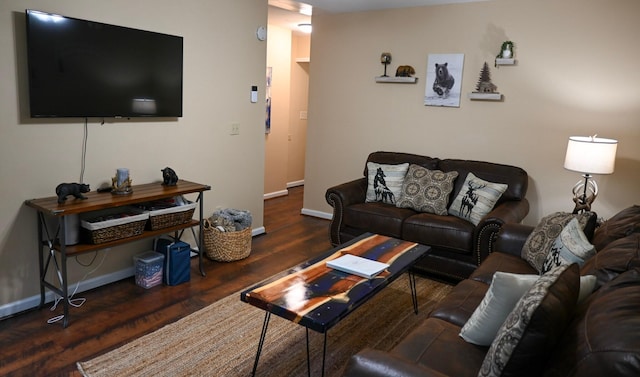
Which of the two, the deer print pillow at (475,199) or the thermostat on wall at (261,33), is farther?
the thermostat on wall at (261,33)

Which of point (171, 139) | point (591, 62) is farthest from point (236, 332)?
point (591, 62)

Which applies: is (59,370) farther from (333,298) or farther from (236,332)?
(333,298)

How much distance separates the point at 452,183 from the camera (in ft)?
13.2

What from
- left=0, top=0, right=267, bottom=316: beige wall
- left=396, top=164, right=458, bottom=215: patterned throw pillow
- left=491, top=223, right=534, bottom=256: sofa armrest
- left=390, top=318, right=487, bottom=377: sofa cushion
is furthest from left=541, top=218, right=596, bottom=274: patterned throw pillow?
left=0, top=0, right=267, bottom=316: beige wall

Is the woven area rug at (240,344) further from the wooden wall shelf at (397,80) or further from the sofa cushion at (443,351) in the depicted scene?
the wooden wall shelf at (397,80)

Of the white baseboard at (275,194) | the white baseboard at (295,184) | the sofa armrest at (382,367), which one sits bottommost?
the white baseboard at (275,194)

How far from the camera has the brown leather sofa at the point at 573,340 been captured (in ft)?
3.73

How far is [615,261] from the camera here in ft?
5.93

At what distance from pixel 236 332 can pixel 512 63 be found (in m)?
3.36

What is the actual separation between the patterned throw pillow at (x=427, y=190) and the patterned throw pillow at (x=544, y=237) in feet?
3.71

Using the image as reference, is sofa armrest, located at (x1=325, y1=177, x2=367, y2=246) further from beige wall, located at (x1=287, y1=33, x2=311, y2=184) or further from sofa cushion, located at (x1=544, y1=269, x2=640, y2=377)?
beige wall, located at (x1=287, y1=33, x2=311, y2=184)

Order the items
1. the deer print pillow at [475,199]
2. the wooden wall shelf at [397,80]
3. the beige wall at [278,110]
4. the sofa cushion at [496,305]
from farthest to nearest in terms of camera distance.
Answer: the beige wall at [278,110] < the wooden wall shelf at [397,80] < the deer print pillow at [475,199] < the sofa cushion at [496,305]

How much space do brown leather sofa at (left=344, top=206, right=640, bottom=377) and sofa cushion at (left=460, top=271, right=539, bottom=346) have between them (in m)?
0.07

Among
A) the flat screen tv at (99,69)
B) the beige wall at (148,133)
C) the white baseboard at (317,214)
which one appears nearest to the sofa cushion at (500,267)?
the beige wall at (148,133)
